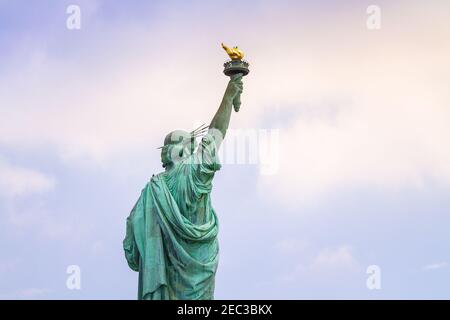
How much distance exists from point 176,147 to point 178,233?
1.75 meters

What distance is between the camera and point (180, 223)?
715 inches

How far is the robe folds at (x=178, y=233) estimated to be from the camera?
1810 centimetres

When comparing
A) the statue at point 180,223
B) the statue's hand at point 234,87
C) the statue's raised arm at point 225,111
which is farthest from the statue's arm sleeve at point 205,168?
the statue's hand at point 234,87

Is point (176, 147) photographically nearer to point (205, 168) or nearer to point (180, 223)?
point (205, 168)

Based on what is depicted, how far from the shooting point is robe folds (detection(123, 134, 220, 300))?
712 inches

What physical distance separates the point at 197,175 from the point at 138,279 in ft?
6.95

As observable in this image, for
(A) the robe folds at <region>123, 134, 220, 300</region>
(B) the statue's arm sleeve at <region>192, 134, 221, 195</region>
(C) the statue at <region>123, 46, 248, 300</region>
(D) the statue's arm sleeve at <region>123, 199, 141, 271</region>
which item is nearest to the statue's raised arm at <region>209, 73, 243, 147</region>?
(C) the statue at <region>123, 46, 248, 300</region>

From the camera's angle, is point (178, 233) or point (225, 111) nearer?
point (178, 233)

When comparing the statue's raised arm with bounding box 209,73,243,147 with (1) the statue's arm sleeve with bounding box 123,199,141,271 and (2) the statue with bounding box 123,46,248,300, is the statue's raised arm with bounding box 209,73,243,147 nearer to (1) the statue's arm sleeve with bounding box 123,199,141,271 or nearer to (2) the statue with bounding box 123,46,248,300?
(2) the statue with bounding box 123,46,248,300

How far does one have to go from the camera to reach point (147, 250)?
59.8 ft

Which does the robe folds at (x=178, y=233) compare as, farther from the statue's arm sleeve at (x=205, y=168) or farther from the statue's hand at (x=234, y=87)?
the statue's hand at (x=234, y=87)

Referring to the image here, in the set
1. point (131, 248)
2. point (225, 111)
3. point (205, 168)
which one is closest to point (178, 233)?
point (131, 248)
